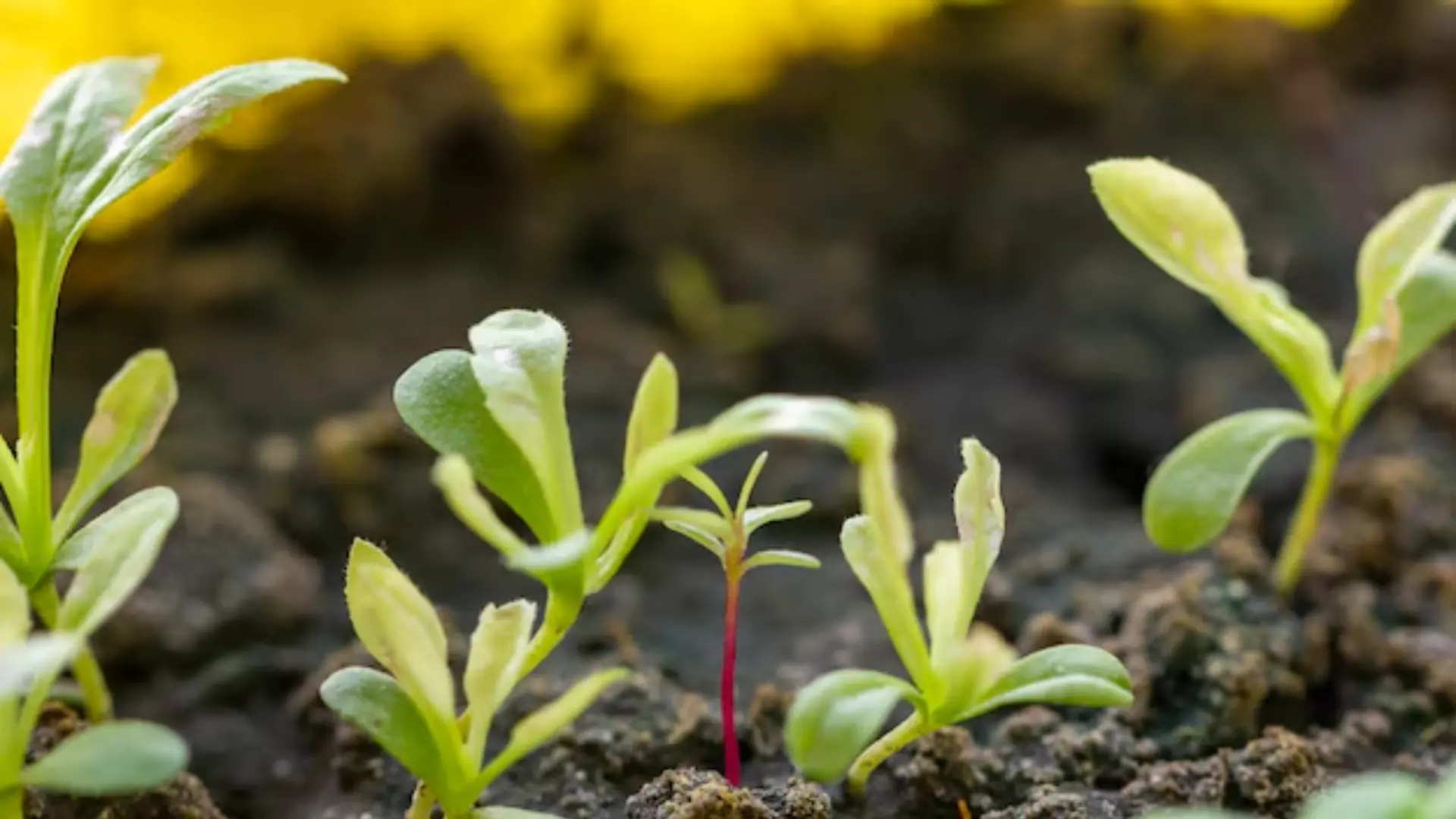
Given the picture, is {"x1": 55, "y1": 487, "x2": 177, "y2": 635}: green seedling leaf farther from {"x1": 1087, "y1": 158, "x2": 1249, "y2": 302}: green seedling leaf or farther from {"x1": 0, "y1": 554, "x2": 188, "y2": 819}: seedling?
{"x1": 1087, "y1": 158, "x2": 1249, "y2": 302}: green seedling leaf

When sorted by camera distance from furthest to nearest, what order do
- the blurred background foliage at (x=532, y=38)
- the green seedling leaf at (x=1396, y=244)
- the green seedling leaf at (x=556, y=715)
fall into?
1. the blurred background foliage at (x=532, y=38)
2. the green seedling leaf at (x=1396, y=244)
3. the green seedling leaf at (x=556, y=715)

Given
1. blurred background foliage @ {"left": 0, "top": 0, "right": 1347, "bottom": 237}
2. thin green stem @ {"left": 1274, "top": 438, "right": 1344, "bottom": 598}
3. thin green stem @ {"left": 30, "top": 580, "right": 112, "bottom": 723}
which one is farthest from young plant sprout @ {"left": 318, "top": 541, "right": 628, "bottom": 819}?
blurred background foliage @ {"left": 0, "top": 0, "right": 1347, "bottom": 237}

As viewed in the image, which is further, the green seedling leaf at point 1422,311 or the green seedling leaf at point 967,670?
the green seedling leaf at point 1422,311

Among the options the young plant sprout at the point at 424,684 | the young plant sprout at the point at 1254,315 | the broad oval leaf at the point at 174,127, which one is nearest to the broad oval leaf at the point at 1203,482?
the young plant sprout at the point at 1254,315

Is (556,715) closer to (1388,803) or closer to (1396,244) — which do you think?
(1388,803)

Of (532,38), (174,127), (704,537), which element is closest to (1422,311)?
(704,537)

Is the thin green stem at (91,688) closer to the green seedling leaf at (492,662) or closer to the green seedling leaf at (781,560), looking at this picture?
the green seedling leaf at (492,662)
